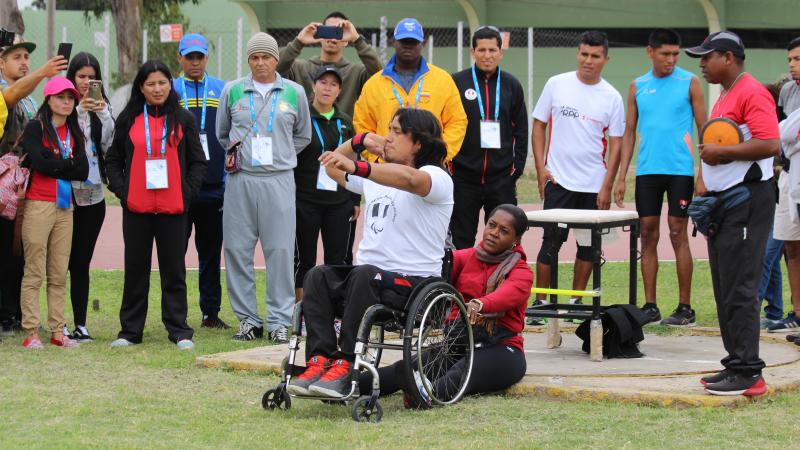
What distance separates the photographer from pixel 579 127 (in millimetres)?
9445

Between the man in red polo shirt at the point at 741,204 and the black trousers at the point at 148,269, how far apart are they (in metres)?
3.83

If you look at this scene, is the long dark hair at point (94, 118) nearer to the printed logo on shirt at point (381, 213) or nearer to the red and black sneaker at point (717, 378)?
the printed logo on shirt at point (381, 213)

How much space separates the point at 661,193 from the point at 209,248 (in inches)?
138

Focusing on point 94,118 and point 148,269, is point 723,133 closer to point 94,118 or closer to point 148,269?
point 148,269

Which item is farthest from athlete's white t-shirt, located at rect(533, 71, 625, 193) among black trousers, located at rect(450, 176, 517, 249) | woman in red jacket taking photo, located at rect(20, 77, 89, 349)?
woman in red jacket taking photo, located at rect(20, 77, 89, 349)

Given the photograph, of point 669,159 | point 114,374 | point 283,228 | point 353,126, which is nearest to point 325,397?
point 114,374

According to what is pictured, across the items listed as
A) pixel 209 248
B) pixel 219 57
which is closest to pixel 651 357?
pixel 209 248

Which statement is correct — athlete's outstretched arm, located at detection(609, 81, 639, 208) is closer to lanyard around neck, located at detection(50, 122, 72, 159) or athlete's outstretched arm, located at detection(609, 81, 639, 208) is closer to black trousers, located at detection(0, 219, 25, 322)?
lanyard around neck, located at detection(50, 122, 72, 159)

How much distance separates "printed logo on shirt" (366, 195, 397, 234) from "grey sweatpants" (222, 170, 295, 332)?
90.9 inches

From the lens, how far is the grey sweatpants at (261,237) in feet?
29.5

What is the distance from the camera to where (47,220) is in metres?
8.62

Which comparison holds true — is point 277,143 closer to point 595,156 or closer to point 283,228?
point 283,228

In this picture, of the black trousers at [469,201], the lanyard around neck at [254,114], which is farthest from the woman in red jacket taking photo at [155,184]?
the black trousers at [469,201]

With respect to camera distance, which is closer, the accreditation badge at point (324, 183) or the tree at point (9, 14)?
the accreditation badge at point (324, 183)
